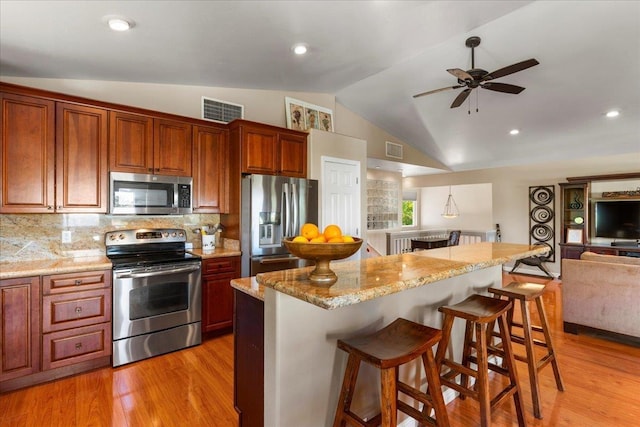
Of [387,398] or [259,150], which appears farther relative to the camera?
[259,150]

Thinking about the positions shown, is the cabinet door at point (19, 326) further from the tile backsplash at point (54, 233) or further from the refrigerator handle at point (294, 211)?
the refrigerator handle at point (294, 211)

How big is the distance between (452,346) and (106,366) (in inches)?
114

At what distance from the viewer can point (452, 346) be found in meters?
2.39

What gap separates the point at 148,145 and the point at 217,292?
1.65 meters

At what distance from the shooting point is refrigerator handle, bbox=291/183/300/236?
3.75 m

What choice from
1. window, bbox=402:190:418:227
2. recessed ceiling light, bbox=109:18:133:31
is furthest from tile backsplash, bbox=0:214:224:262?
window, bbox=402:190:418:227

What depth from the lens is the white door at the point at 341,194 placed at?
171 inches

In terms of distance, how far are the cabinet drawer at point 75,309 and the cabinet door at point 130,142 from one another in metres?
1.16

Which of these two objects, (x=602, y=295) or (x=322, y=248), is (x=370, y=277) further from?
(x=602, y=295)

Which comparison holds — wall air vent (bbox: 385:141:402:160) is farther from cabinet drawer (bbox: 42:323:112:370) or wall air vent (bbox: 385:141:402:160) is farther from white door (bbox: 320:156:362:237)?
cabinet drawer (bbox: 42:323:112:370)

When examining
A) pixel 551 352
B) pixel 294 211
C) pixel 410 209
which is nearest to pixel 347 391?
pixel 551 352

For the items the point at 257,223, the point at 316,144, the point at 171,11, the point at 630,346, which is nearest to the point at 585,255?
the point at 630,346

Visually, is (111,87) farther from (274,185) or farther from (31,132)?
(274,185)

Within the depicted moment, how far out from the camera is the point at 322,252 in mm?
1257
